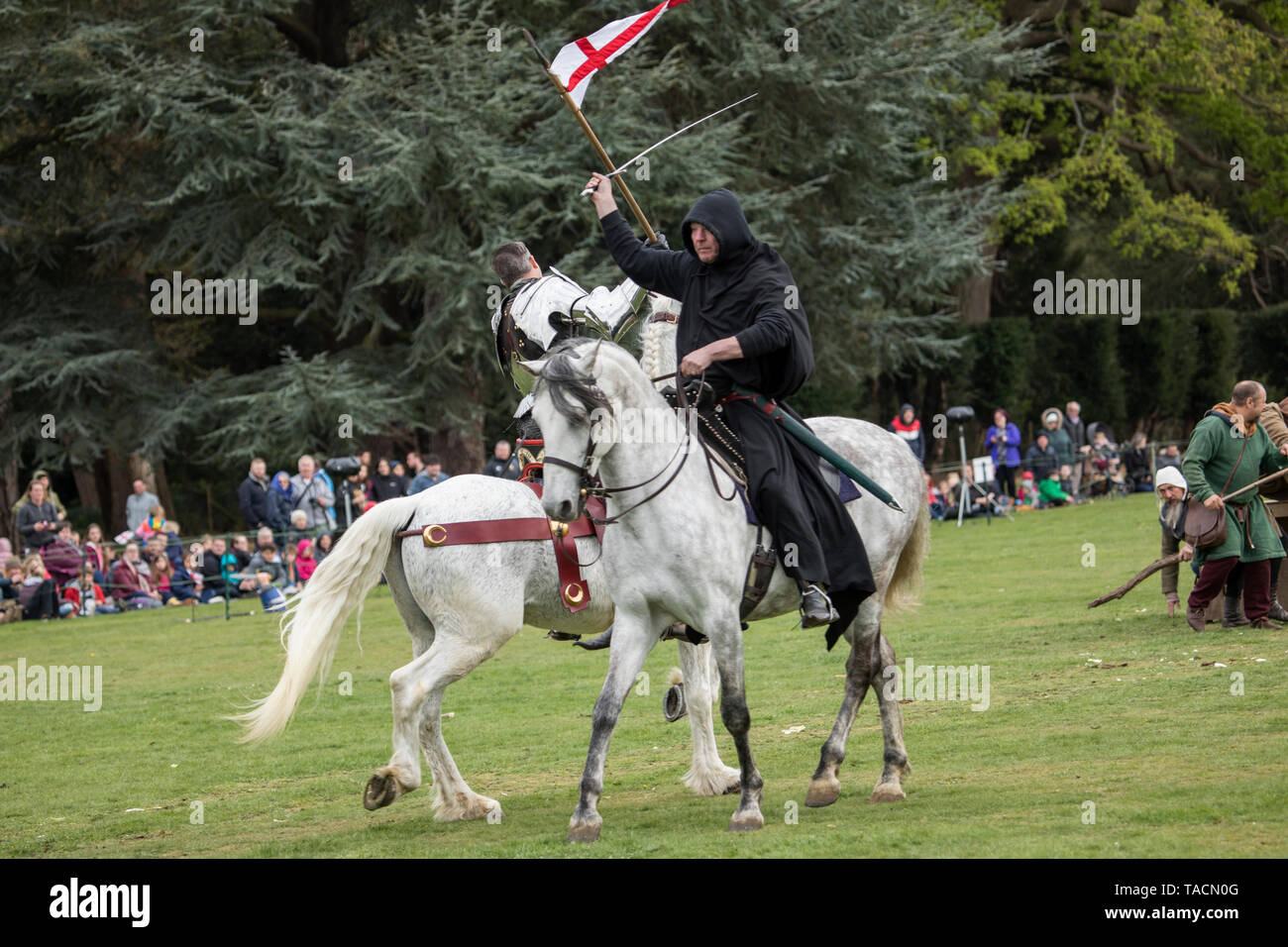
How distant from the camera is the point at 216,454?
84.3 feet

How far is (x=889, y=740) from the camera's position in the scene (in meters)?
8.76

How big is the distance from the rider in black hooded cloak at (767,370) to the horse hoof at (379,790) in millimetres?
2348

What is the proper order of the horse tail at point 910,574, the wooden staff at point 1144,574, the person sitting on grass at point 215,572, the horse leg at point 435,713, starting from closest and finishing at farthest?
1. the horse leg at point 435,713
2. the horse tail at point 910,574
3. the wooden staff at point 1144,574
4. the person sitting on grass at point 215,572

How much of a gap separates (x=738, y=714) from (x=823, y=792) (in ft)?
2.78

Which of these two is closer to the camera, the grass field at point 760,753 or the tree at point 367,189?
the grass field at point 760,753

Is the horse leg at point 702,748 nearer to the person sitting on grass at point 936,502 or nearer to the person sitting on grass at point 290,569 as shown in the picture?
the person sitting on grass at point 290,569

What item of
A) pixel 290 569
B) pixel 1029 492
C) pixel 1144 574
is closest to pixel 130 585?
pixel 290 569

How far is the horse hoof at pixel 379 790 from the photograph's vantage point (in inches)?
329

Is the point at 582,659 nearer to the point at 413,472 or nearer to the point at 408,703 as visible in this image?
the point at 408,703

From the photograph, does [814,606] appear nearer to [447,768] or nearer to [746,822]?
[746,822]

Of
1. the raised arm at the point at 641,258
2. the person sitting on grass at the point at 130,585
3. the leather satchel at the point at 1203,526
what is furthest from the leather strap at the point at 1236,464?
the person sitting on grass at the point at 130,585

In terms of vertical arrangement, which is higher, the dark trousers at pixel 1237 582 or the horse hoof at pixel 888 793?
the dark trousers at pixel 1237 582

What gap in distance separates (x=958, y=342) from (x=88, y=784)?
2332cm

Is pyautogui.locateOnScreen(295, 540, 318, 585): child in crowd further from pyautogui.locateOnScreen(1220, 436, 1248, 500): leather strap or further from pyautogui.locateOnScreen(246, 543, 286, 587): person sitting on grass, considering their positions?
pyautogui.locateOnScreen(1220, 436, 1248, 500): leather strap
